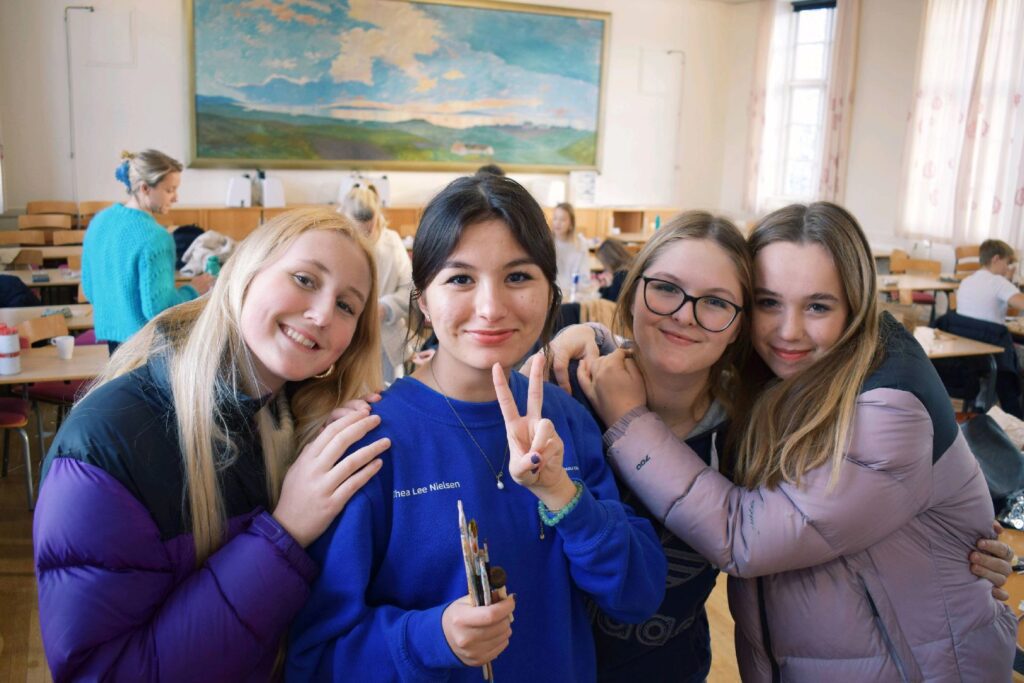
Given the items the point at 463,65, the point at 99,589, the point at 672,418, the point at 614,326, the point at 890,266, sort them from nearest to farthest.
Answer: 1. the point at 99,589
2. the point at 672,418
3. the point at 614,326
4. the point at 890,266
5. the point at 463,65

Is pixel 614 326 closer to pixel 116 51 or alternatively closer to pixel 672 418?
pixel 672 418

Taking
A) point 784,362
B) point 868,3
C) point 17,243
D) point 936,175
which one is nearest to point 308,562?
point 784,362

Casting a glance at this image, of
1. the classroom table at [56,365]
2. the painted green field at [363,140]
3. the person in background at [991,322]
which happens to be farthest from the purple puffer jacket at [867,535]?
the painted green field at [363,140]

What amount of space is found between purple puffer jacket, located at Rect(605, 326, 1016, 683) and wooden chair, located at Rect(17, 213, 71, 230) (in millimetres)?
6968

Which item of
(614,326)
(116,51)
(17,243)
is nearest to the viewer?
(614,326)

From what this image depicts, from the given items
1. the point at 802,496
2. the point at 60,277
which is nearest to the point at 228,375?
the point at 802,496

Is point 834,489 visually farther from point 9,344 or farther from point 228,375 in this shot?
point 9,344

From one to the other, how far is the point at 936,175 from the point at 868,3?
200 cm

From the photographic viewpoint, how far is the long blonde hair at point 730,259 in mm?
1393

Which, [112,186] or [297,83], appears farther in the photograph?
[297,83]

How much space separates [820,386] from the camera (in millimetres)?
1328

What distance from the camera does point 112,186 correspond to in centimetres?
748

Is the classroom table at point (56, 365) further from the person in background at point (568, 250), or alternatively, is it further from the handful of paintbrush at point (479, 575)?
the person in background at point (568, 250)

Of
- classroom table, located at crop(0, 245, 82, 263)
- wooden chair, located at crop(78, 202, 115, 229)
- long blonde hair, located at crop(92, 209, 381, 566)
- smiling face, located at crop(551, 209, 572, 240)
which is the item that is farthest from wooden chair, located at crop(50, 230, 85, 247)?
long blonde hair, located at crop(92, 209, 381, 566)
